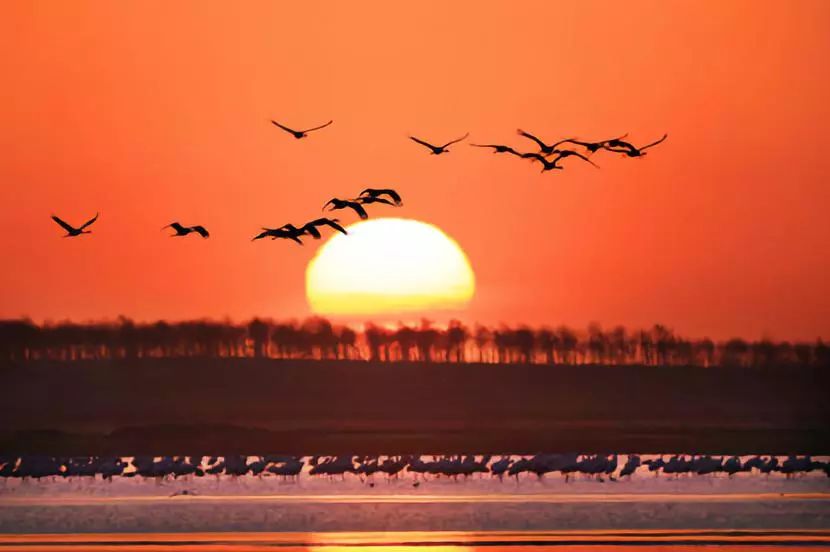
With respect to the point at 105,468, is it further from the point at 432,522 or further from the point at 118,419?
→ the point at 432,522

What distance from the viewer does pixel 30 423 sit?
3489 inches

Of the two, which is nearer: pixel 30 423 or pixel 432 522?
pixel 432 522

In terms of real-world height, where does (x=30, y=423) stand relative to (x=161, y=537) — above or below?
above

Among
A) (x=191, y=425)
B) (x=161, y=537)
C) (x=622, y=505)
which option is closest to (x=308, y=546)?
(x=161, y=537)

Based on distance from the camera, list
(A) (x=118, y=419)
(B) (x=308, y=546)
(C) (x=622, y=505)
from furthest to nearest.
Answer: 1. (A) (x=118, y=419)
2. (C) (x=622, y=505)
3. (B) (x=308, y=546)

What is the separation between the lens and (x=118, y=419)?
86938mm

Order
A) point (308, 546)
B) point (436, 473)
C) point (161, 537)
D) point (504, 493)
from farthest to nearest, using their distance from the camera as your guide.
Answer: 1. point (436, 473)
2. point (504, 493)
3. point (161, 537)
4. point (308, 546)

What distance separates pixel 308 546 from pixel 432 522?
11394mm

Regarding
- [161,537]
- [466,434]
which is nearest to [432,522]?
[161,537]

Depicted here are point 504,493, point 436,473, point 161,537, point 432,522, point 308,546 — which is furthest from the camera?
point 436,473

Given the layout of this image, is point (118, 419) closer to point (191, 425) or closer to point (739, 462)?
point (191, 425)

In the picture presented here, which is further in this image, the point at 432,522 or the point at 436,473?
the point at 436,473

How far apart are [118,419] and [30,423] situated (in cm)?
531

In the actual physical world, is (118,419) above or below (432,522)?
above
